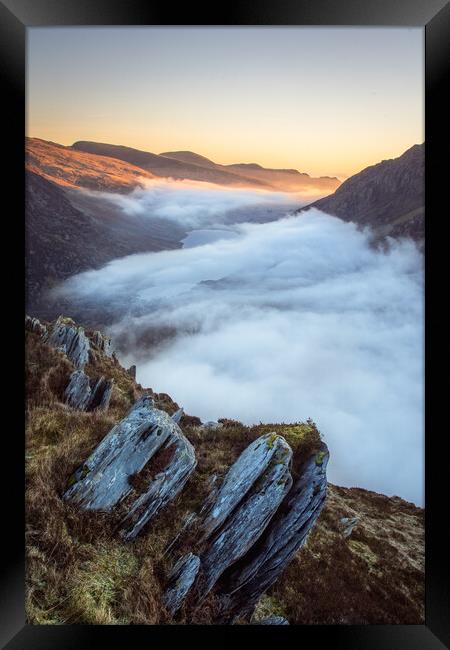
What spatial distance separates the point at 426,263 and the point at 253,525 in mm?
3289

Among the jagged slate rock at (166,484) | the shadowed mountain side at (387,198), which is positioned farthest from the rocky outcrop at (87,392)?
the shadowed mountain side at (387,198)

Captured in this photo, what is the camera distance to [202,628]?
3971mm

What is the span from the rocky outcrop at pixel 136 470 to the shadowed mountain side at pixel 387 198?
3209 millimetres

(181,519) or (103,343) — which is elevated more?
(103,343)

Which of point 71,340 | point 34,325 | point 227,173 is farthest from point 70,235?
point 227,173

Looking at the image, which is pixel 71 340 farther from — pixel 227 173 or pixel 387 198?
pixel 387 198

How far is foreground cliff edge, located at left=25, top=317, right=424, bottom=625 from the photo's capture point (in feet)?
13.0

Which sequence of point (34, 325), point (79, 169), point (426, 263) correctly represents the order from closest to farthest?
point (426, 263), point (34, 325), point (79, 169)

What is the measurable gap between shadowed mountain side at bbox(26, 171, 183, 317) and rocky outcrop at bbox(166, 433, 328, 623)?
282cm

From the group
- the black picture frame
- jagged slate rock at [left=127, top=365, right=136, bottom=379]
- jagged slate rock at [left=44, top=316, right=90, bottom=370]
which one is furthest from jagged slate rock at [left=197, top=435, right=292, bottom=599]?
jagged slate rock at [left=44, top=316, right=90, bottom=370]

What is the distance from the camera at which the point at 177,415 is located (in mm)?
4496

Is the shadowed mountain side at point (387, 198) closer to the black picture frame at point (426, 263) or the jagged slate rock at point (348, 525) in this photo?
the black picture frame at point (426, 263)

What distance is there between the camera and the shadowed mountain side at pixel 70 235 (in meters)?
4.52

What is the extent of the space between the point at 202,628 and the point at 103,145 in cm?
549
